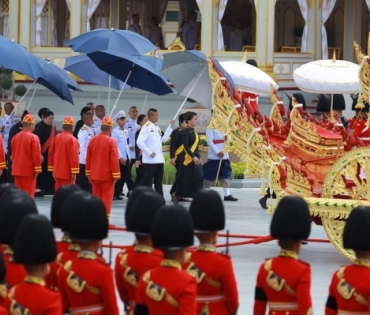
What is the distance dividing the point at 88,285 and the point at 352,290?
1498 millimetres

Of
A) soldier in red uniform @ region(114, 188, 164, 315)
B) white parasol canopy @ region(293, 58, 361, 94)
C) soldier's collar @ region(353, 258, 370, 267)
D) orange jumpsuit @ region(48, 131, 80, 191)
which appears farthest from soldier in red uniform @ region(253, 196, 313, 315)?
white parasol canopy @ region(293, 58, 361, 94)

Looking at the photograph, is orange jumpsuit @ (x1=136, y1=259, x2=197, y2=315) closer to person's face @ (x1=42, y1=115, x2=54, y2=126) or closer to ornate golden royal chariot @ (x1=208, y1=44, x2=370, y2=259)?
ornate golden royal chariot @ (x1=208, y1=44, x2=370, y2=259)

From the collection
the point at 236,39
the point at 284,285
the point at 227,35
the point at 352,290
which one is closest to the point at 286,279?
the point at 284,285

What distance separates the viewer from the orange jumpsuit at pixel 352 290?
670 cm

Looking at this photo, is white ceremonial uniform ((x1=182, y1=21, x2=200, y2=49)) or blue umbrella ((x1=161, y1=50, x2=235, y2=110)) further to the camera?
white ceremonial uniform ((x1=182, y1=21, x2=200, y2=49))

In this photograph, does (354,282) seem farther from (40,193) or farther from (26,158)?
(40,193)

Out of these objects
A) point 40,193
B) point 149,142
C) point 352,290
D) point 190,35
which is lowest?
point 40,193

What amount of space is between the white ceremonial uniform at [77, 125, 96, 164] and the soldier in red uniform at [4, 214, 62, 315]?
11.6 m

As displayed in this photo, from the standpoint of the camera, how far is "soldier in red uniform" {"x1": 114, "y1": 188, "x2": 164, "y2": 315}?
693 cm

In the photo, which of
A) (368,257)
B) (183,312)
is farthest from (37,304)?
(368,257)

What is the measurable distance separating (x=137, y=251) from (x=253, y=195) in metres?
13.3

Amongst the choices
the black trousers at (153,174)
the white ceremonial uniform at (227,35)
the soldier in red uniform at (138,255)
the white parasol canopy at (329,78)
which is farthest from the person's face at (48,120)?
the white ceremonial uniform at (227,35)

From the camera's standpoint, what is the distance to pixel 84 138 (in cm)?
1794

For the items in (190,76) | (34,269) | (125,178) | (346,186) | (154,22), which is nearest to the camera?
(34,269)
